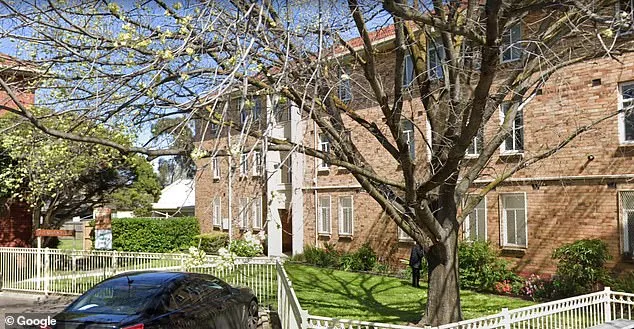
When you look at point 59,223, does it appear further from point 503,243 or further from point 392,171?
point 503,243

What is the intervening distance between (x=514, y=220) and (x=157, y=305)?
39.6ft

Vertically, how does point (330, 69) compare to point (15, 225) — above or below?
above

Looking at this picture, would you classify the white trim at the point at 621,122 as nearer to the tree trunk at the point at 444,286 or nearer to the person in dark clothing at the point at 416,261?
the person in dark clothing at the point at 416,261

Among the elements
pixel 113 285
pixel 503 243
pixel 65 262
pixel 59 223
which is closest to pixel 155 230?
pixel 59 223

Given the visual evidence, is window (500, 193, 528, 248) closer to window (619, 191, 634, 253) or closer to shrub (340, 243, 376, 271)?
window (619, 191, 634, 253)

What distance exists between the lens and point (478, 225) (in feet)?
60.8

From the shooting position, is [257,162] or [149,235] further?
[149,235]

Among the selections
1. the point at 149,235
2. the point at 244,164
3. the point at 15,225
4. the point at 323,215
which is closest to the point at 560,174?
the point at 323,215

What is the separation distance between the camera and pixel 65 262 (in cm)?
1645

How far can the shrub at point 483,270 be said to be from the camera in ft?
54.7

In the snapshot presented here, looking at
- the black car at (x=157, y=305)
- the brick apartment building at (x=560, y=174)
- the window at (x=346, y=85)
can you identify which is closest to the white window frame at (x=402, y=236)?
the brick apartment building at (x=560, y=174)

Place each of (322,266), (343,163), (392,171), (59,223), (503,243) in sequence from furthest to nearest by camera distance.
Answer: (59,223) < (322,266) < (392,171) < (503,243) < (343,163)

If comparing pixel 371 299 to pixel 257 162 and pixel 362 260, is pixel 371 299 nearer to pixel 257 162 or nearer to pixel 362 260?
pixel 362 260

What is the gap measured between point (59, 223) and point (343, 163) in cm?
2202
